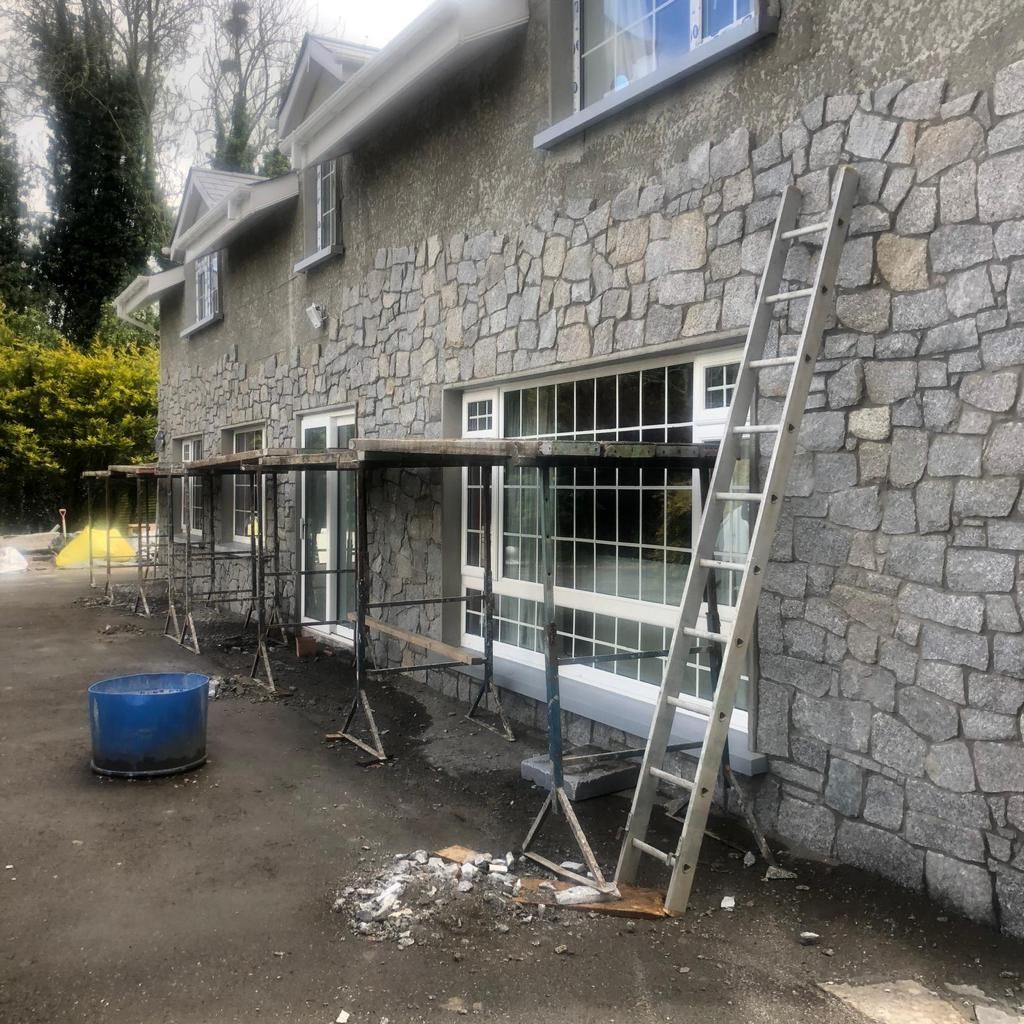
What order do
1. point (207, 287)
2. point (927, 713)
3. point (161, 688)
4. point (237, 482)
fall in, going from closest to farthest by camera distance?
point (927, 713)
point (161, 688)
point (237, 482)
point (207, 287)

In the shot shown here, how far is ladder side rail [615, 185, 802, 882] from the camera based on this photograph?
409 centimetres

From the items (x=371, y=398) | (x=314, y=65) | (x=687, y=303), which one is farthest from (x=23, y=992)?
(x=314, y=65)

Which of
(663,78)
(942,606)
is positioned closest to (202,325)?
(663,78)

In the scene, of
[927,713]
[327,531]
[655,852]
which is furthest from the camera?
[327,531]

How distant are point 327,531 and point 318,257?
299cm

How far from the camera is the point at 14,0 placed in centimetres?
2741

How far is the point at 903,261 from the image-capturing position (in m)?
4.12

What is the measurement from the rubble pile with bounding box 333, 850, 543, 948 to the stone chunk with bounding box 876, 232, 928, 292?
A: 129 inches

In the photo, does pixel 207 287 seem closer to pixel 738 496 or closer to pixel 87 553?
pixel 87 553

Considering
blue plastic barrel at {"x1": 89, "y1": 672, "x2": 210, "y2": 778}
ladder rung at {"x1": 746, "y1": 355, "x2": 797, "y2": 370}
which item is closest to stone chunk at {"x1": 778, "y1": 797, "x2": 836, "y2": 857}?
ladder rung at {"x1": 746, "y1": 355, "x2": 797, "y2": 370}

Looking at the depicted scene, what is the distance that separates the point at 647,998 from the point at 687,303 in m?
3.59

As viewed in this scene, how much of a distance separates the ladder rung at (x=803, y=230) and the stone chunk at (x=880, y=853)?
2.82m

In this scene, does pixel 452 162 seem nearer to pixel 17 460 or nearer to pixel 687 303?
pixel 687 303

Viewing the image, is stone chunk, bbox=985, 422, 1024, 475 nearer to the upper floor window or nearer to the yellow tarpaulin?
the upper floor window
